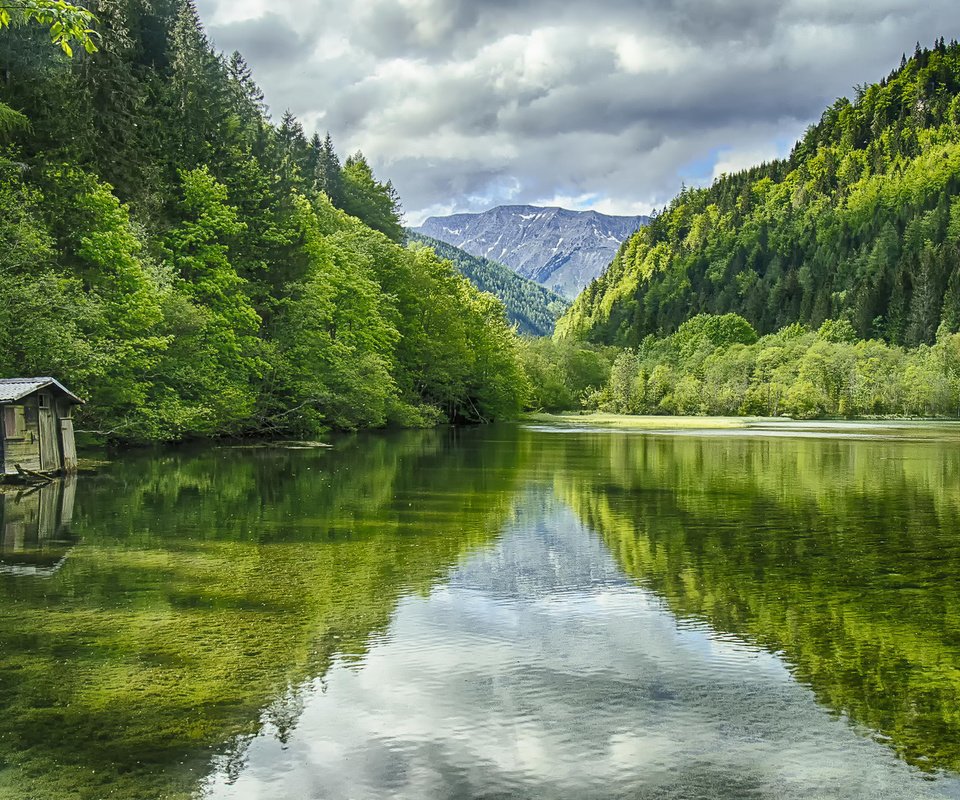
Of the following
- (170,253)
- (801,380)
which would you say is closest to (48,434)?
(170,253)

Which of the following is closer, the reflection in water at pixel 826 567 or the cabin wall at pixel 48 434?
the reflection in water at pixel 826 567

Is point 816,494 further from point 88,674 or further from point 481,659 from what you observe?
point 88,674

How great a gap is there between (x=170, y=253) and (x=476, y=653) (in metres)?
39.4

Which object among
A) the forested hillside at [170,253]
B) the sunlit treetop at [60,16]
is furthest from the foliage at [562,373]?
the sunlit treetop at [60,16]

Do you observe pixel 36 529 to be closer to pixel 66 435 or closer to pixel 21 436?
pixel 21 436

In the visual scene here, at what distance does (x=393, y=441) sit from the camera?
57.3 m

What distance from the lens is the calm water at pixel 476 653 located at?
272 inches

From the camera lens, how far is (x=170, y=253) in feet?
149

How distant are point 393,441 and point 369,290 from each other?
12217 millimetres

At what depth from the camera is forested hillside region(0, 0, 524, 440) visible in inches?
1334

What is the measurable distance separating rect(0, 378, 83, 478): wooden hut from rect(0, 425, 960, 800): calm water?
6.62 meters

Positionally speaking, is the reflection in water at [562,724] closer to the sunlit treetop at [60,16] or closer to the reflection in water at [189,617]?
the reflection in water at [189,617]

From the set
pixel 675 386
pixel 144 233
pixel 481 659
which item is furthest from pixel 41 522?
pixel 675 386

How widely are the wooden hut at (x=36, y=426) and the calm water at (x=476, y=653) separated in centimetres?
662
